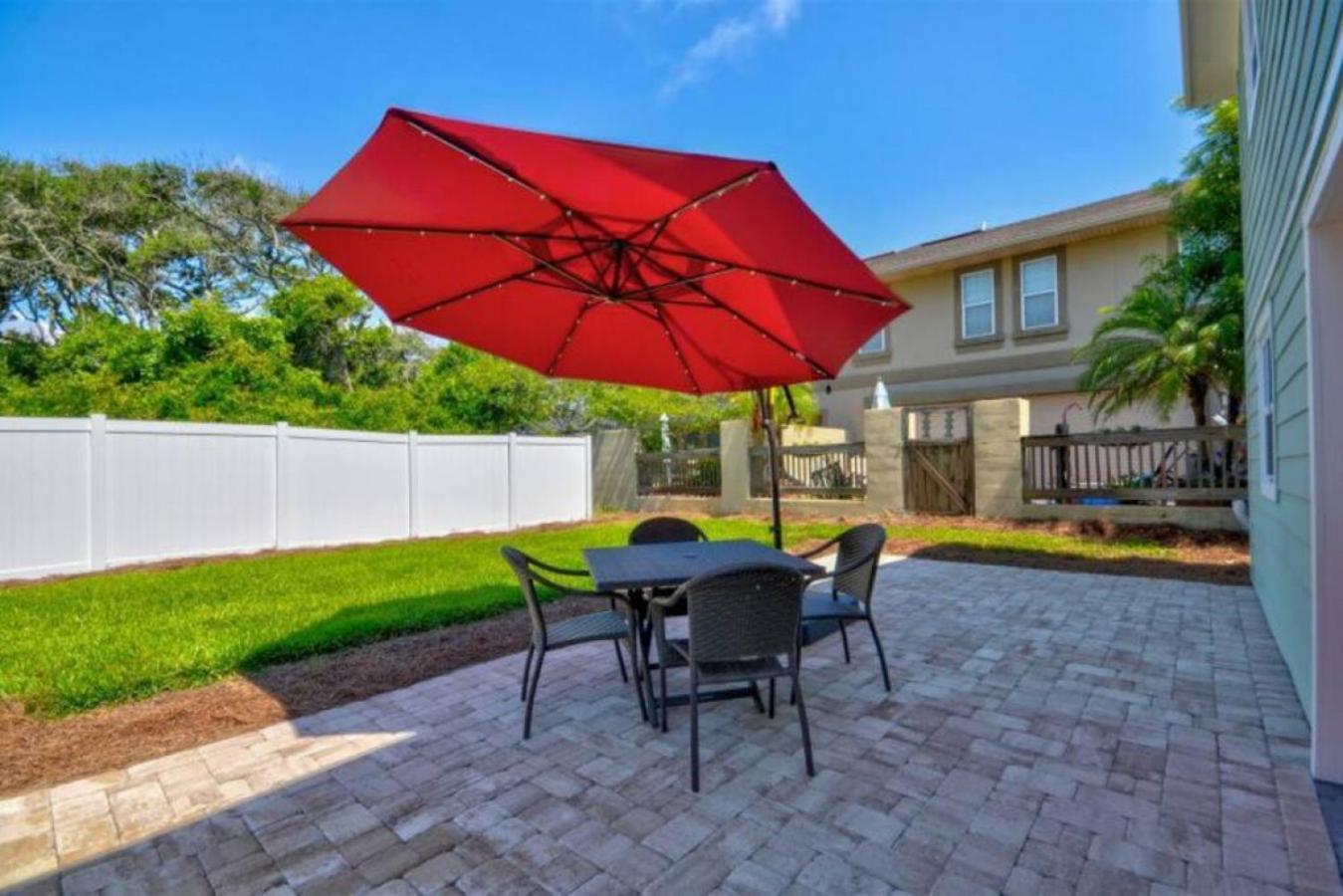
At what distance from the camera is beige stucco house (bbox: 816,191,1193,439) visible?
12.9 metres

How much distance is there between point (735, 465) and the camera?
13.8 meters

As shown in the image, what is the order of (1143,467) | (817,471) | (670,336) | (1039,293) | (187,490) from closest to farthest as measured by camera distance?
(670,336) < (187,490) < (1143,467) < (817,471) < (1039,293)

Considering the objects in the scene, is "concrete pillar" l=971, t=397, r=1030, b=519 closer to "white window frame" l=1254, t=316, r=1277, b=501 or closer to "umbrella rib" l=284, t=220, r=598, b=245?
"white window frame" l=1254, t=316, r=1277, b=501

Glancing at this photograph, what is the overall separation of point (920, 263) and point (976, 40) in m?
6.35

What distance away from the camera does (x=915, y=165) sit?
13922mm

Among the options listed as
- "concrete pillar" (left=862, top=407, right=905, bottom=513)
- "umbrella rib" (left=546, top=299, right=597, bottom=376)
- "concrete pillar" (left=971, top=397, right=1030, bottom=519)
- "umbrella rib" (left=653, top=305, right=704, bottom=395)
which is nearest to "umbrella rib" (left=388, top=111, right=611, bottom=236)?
"umbrella rib" (left=546, top=299, right=597, bottom=376)

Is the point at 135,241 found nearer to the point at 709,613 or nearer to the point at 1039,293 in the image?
the point at 709,613

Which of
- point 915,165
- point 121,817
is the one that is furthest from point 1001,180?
point 121,817

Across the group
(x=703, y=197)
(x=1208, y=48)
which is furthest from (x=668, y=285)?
(x=1208, y=48)

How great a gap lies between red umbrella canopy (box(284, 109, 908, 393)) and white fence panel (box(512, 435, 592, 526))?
7.94 metres

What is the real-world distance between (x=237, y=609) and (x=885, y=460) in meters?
9.90

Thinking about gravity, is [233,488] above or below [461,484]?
above

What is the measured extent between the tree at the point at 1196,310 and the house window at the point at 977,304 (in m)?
4.41

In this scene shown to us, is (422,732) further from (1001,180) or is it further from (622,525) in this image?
(1001,180)
